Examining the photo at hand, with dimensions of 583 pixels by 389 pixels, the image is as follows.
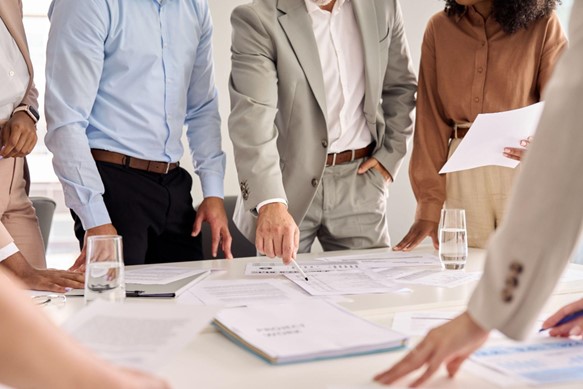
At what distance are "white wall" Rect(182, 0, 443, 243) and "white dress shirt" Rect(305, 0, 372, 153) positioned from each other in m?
2.29

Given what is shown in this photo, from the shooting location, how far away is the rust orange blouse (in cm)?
234

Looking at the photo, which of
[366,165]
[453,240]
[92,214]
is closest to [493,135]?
[453,240]

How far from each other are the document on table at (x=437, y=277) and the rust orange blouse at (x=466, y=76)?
491mm

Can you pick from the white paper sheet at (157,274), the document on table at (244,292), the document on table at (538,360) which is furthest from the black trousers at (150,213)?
the document on table at (538,360)

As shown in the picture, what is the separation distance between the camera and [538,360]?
1.17m

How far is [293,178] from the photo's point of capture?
241 centimetres

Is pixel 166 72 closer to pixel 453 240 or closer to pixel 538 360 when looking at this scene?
pixel 453 240

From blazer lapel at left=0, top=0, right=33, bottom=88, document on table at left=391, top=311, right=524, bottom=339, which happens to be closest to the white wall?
blazer lapel at left=0, top=0, right=33, bottom=88

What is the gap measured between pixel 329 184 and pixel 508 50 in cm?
76

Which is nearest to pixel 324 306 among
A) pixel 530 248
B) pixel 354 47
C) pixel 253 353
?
pixel 253 353

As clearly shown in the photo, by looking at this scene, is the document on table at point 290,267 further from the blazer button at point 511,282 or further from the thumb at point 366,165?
the blazer button at point 511,282

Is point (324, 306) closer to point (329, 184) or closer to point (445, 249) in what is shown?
point (445, 249)

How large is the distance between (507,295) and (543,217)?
11 cm

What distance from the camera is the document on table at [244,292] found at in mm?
1602
